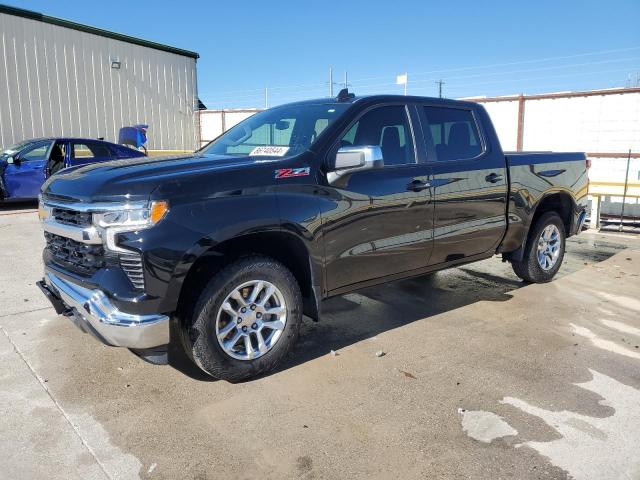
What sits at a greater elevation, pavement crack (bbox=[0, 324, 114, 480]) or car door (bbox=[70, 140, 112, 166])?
car door (bbox=[70, 140, 112, 166])

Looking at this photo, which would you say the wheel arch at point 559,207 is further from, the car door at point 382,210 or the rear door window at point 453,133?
the car door at point 382,210

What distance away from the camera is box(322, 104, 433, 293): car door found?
3.81 metres

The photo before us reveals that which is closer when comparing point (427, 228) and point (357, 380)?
point (357, 380)

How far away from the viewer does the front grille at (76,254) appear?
314cm

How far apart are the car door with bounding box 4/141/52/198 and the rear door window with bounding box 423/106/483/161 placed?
9060mm

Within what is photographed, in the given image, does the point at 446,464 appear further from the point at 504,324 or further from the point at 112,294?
the point at 504,324

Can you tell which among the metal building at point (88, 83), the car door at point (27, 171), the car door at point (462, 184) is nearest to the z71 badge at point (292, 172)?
the car door at point (462, 184)

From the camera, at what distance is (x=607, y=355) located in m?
4.07

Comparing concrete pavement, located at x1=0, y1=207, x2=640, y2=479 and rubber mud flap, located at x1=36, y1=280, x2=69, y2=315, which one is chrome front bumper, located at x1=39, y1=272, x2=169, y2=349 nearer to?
rubber mud flap, located at x1=36, y1=280, x2=69, y2=315

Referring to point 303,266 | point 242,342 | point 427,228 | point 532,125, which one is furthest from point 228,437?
point 532,125

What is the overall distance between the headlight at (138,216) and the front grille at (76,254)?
201mm

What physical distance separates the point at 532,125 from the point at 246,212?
1090 cm

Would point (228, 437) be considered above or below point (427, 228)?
below

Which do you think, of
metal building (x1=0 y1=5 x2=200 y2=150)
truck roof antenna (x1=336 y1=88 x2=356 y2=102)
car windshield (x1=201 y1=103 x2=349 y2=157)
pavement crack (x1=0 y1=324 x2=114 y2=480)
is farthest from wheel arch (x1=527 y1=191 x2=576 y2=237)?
metal building (x1=0 y1=5 x2=200 y2=150)
